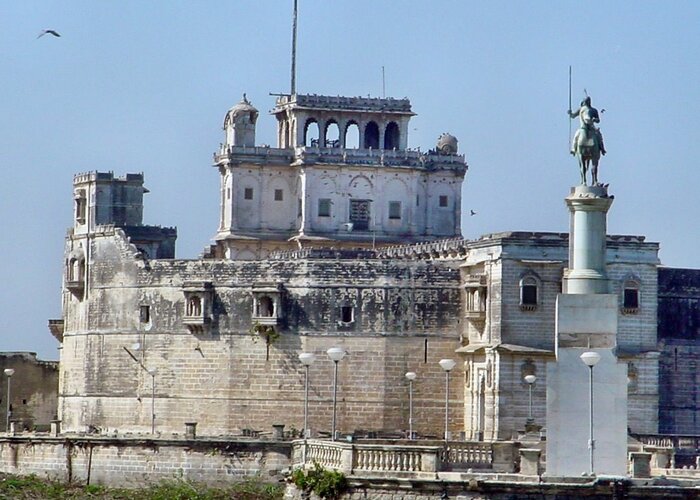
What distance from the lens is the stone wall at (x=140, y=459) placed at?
6738cm

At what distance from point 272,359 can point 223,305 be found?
2.67 m

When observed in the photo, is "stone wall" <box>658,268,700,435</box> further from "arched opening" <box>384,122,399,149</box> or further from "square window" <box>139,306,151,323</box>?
"arched opening" <box>384,122,399,149</box>

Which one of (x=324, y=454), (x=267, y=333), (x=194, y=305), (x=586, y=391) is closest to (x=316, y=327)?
(x=267, y=333)

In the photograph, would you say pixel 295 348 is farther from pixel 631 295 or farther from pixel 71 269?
pixel 71 269

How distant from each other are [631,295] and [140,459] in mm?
20014

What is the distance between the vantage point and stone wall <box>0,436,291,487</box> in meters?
67.4

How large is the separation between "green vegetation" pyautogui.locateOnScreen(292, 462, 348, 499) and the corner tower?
45.2m

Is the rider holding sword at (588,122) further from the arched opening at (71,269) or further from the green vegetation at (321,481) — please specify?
the arched opening at (71,269)

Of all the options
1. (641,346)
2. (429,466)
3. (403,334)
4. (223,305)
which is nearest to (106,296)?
(223,305)

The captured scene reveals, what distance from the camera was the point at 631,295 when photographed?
273 ft

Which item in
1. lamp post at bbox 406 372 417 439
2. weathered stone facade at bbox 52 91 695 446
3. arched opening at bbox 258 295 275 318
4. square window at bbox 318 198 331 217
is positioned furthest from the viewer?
square window at bbox 318 198 331 217

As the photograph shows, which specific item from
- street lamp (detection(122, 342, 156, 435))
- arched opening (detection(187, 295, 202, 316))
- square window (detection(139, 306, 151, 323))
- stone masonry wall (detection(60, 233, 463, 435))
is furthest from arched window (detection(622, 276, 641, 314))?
square window (detection(139, 306, 151, 323))

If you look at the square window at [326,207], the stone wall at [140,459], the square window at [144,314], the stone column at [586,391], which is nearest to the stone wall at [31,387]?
the square window at [144,314]

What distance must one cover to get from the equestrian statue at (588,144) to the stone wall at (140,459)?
13401 millimetres
